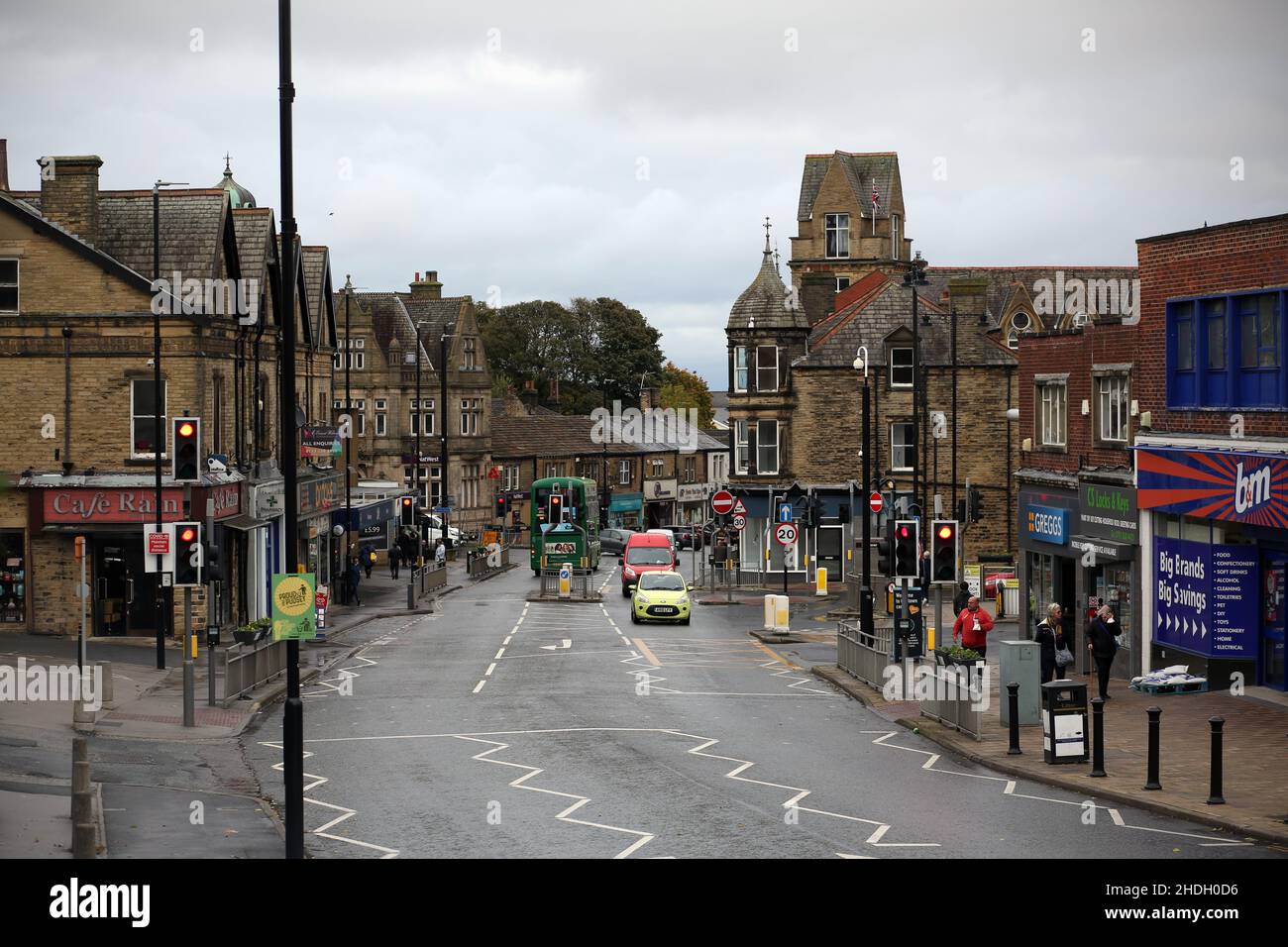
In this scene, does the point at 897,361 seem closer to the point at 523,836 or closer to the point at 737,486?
the point at 737,486

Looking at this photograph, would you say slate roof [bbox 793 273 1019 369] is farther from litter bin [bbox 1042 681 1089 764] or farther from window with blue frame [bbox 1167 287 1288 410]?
litter bin [bbox 1042 681 1089 764]

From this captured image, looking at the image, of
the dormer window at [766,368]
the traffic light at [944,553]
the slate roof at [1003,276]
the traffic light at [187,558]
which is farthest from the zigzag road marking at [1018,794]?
the slate roof at [1003,276]

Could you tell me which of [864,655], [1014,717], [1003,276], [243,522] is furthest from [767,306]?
[1014,717]

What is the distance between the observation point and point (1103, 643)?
28.1 m

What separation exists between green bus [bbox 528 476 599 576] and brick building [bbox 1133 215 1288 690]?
36.4 meters

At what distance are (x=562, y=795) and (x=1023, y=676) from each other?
331 inches

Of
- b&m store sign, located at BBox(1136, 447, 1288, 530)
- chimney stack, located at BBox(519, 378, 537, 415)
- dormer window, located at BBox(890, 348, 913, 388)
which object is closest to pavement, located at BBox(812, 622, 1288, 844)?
b&m store sign, located at BBox(1136, 447, 1288, 530)

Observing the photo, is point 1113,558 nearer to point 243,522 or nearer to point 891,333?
point 243,522

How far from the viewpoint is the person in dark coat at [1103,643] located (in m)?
27.7

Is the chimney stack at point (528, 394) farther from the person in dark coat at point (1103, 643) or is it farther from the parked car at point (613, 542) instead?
the person in dark coat at point (1103, 643)

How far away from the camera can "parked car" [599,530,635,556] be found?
287 ft

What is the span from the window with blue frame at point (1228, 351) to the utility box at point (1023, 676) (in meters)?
6.19

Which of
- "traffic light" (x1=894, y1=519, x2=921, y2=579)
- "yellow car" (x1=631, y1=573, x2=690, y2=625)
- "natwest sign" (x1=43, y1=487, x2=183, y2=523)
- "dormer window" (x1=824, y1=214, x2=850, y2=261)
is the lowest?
"yellow car" (x1=631, y1=573, x2=690, y2=625)

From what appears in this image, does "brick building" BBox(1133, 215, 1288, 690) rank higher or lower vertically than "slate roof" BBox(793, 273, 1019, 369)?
lower
